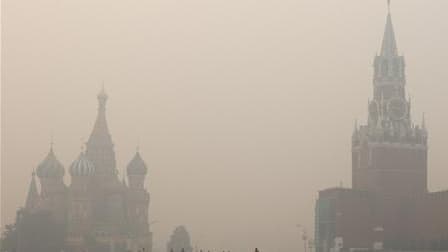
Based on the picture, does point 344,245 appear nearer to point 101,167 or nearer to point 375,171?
point 375,171

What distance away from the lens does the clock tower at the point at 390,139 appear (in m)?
81.9

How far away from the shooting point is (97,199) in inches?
3543

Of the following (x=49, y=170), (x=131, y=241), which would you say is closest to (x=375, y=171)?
(x=131, y=241)

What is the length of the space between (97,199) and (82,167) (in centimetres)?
384

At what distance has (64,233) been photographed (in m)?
85.6

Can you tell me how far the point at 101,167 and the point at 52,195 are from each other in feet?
18.2

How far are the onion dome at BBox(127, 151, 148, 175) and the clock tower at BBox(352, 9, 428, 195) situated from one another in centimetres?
2210

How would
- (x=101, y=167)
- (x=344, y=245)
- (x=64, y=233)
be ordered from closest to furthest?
(x=344, y=245) < (x=64, y=233) < (x=101, y=167)

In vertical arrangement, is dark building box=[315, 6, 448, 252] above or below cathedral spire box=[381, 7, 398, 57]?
below

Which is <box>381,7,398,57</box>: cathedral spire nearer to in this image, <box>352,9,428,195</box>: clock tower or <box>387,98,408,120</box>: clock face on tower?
<box>352,9,428,195</box>: clock tower

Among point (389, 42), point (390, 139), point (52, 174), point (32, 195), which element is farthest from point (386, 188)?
point (32, 195)

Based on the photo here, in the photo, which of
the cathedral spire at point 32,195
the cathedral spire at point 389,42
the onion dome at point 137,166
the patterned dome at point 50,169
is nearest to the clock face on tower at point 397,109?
the cathedral spire at point 389,42

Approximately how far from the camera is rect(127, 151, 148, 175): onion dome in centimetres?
9300

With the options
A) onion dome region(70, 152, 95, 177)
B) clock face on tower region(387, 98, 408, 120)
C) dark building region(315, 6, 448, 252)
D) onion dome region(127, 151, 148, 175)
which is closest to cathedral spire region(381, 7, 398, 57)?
dark building region(315, 6, 448, 252)
